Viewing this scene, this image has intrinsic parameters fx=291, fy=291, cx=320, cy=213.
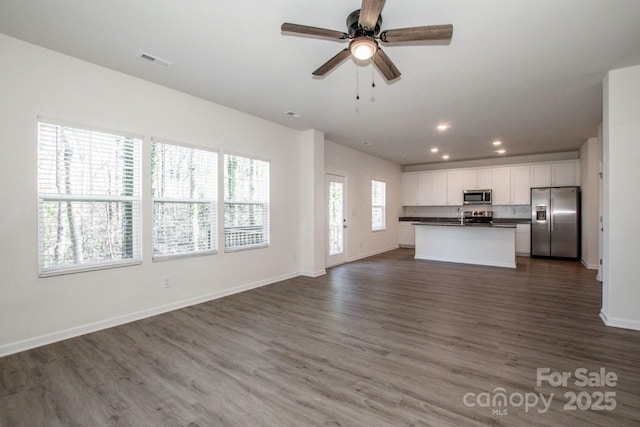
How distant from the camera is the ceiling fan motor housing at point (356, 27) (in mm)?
2127

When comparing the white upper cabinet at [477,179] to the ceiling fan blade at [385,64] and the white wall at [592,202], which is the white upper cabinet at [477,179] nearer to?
the white wall at [592,202]

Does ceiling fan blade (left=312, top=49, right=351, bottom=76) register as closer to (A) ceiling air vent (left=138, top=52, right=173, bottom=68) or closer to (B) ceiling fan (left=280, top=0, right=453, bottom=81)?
(B) ceiling fan (left=280, top=0, right=453, bottom=81)

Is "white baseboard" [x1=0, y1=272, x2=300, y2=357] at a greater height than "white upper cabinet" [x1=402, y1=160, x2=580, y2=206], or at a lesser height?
lesser

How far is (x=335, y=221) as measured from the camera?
6.75 m

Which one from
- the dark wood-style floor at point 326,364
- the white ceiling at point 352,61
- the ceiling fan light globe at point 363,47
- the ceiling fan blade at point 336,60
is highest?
the white ceiling at point 352,61

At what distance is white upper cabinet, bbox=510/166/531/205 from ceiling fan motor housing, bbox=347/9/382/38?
24.9 ft

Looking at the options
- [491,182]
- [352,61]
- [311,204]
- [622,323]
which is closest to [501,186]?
[491,182]

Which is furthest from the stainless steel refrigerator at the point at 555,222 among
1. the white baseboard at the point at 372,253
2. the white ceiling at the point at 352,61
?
the white baseboard at the point at 372,253

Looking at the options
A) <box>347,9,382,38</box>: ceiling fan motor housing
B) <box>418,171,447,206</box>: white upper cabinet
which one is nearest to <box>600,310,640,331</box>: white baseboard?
<box>347,9,382,38</box>: ceiling fan motor housing

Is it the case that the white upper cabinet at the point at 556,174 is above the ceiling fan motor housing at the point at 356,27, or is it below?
below

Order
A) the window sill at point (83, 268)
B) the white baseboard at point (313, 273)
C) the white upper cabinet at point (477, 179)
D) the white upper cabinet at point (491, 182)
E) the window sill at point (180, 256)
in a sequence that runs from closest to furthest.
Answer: the window sill at point (83, 268) < the window sill at point (180, 256) < the white baseboard at point (313, 273) < the white upper cabinet at point (491, 182) < the white upper cabinet at point (477, 179)

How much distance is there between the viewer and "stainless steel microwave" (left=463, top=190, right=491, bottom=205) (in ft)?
27.2

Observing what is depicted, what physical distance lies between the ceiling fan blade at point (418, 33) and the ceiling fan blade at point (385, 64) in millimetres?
203

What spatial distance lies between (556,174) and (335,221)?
5.93 metres
